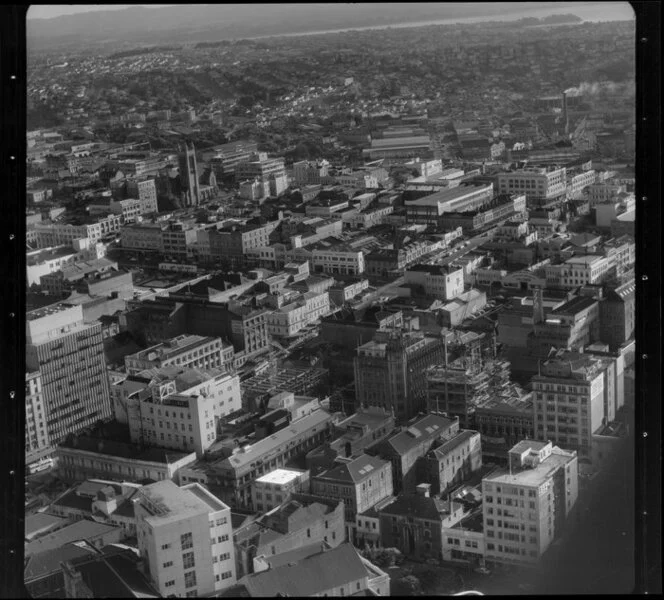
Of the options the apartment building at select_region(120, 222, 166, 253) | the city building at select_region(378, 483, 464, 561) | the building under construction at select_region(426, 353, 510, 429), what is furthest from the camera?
the apartment building at select_region(120, 222, 166, 253)

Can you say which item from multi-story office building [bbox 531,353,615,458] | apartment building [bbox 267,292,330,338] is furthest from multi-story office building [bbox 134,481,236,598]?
apartment building [bbox 267,292,330,338]

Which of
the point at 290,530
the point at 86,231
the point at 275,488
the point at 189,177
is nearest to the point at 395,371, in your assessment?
the point at 275,488

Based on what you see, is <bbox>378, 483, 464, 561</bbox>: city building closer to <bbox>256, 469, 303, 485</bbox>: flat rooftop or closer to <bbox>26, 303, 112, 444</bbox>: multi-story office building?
<bbox>256, 469, 303, 485</bbox>: flat rooftop

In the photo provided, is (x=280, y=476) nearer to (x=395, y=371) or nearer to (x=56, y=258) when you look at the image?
(x=395, y=371)

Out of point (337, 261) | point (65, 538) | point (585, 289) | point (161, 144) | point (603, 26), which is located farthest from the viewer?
point (337, 261)

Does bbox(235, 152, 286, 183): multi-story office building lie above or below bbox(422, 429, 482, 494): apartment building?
above

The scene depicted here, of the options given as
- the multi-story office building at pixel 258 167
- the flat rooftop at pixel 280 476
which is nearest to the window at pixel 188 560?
the flat rooftop at pixel 280 476

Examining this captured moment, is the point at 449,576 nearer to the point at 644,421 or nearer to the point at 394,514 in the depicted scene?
the point at 394,514

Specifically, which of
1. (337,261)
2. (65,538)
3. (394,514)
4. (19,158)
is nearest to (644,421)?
(19,158)
